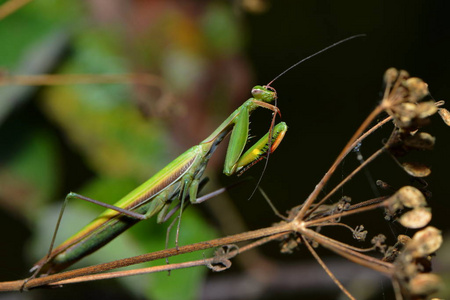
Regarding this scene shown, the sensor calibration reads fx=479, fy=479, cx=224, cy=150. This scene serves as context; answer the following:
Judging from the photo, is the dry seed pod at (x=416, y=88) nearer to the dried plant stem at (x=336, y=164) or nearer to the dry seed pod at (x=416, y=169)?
the dried plant stem at (x=336, y=164)

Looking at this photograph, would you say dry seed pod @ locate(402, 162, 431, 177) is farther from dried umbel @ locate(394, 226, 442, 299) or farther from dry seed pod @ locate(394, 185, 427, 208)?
dried umbel @ locate(394, 226, 442, 299)

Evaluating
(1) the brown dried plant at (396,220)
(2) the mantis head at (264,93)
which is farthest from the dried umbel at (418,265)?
(2) the mantis head at (264,93)

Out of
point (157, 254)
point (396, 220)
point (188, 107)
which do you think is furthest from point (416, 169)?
point (188, 107)

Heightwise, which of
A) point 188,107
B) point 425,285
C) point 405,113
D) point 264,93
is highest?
point 188,107

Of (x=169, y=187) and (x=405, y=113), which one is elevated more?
(x=169, y=187)

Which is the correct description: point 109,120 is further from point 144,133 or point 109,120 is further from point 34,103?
point 34,103

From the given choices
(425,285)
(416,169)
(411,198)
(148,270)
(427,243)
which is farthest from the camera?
(148,270)

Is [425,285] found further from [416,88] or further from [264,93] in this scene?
[264,93]
